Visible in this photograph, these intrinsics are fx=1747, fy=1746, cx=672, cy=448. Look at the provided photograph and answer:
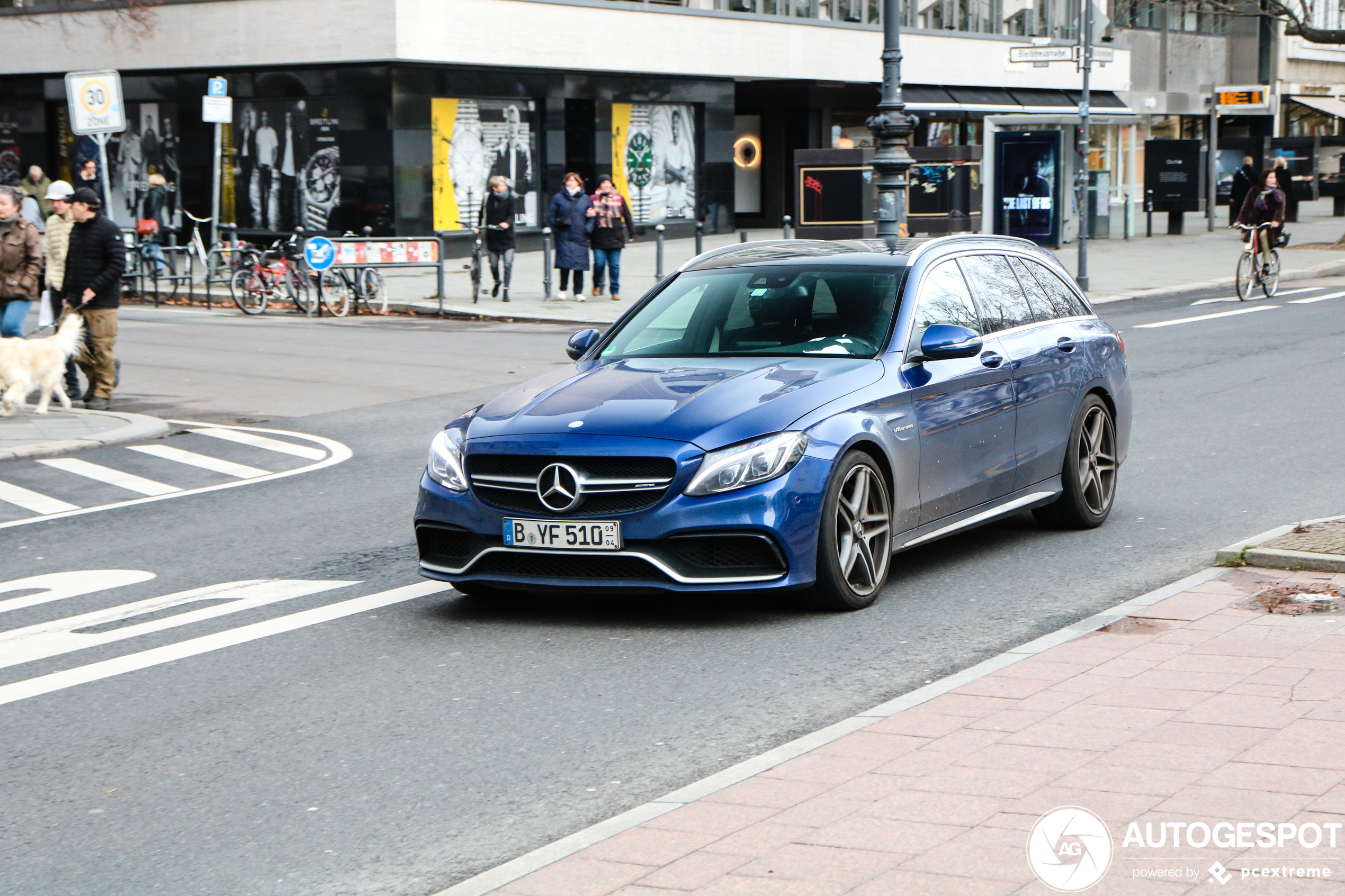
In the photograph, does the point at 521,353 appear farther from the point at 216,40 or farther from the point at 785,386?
the point at 216,40

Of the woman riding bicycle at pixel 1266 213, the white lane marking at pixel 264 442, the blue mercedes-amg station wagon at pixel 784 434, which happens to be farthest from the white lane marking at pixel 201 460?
the woman riding bicycle at pixel 1266 213

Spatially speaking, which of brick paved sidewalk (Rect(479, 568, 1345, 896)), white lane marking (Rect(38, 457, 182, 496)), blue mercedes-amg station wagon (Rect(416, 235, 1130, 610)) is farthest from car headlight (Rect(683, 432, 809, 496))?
white lane marking (Rect(38, 457, 182, 496))

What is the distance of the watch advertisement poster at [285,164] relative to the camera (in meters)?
34.3

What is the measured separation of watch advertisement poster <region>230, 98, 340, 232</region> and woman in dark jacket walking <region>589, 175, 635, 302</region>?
9248mm

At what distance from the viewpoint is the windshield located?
780 centimetres

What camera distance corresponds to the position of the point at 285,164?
3500cm

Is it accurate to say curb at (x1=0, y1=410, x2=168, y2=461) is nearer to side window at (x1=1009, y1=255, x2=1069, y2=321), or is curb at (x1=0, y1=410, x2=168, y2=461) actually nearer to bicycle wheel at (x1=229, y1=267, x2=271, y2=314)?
side window at (x1=1009, y1=255, x2=1069, y2=321)

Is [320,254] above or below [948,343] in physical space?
above

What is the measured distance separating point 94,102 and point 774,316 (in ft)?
55.8

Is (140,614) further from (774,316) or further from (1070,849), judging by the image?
(1070,849)

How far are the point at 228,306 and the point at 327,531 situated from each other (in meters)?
19.2

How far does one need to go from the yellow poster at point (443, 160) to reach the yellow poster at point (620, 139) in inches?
193

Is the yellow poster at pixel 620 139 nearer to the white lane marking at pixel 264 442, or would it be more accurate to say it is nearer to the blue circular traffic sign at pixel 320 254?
the blue circular traffic sign at pixel 320 254
